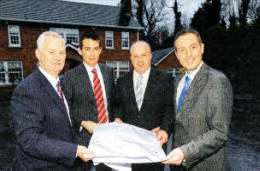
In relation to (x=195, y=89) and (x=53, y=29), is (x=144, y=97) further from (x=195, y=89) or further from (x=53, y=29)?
(x=53, y=29)

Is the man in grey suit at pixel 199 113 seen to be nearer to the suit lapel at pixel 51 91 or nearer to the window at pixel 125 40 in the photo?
the suit lapel at pixel 51 91

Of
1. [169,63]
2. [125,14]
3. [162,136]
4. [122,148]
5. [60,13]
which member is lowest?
[162,136]

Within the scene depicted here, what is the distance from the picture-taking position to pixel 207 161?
6.17ft

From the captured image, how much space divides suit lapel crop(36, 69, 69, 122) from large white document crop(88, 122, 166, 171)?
45cm

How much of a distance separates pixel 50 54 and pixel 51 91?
406 mm

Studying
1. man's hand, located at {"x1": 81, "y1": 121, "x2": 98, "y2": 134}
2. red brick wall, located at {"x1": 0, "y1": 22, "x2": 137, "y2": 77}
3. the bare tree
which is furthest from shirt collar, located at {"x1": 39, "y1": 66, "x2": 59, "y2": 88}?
the bare tree

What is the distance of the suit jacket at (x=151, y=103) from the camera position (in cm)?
278

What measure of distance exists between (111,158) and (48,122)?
73 centimetres

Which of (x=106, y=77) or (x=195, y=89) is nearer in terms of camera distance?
(x=195, y=89)

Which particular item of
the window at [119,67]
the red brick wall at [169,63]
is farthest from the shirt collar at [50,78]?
the red brick wall at [169,63]

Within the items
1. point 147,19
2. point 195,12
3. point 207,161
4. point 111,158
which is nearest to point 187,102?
point 207,161

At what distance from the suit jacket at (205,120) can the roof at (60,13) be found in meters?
20.0

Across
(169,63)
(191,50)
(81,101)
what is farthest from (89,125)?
(169,63)

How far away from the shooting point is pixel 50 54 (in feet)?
6.33
